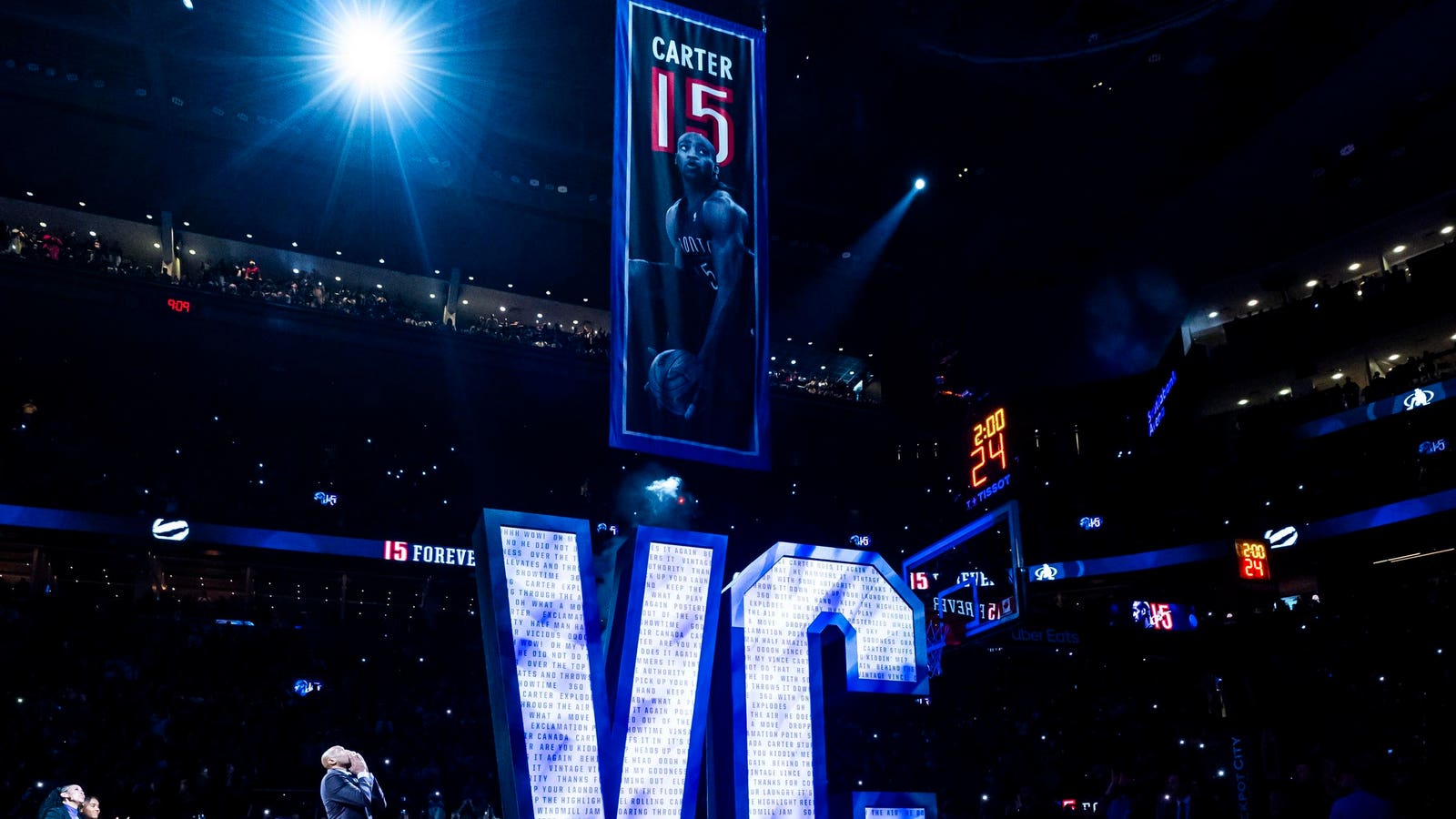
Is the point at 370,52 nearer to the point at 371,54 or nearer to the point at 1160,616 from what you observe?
the point at 371,54

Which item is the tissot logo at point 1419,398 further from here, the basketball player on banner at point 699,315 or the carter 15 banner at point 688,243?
the basketball player on banner at point 699,315

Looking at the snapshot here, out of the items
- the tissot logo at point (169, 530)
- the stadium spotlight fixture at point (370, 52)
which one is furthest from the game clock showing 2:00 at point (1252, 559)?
the tissot logo at point (169, 530)

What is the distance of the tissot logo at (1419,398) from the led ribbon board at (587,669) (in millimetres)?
24802

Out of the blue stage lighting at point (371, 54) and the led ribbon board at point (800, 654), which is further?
the blue stage lighting at point (371, 54)

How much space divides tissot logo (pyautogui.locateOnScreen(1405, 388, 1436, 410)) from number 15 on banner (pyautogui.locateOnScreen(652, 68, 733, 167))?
23.0 m

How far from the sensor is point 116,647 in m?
20.6

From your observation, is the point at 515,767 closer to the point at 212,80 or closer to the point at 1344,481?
the point at 212,80

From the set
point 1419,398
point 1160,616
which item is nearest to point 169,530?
point 1160,616

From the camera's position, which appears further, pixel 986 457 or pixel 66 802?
pixel 986 457

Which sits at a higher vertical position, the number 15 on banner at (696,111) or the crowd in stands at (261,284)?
the crowd in stands at (261,284)

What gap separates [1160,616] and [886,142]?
41.1 feet

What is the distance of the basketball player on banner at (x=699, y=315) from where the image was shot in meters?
8.16

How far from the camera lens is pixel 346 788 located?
6746 mm

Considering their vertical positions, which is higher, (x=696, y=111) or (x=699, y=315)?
(x=696, y=111)
